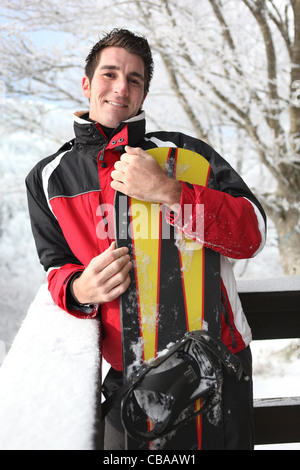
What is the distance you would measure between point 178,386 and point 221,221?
40cm

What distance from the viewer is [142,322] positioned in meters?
1.08

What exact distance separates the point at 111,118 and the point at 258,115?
425cm

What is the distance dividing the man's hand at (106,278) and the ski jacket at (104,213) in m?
0.07

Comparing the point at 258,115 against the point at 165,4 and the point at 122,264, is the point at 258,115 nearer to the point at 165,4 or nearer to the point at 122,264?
the point at 165,4

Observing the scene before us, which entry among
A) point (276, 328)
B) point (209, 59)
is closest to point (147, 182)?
point (276, 328)

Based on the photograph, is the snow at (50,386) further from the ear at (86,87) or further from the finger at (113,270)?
the ear at (86,87)

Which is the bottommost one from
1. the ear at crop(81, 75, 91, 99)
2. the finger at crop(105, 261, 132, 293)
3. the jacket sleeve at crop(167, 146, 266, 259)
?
the finger at crop(105, 261, 132, 293)

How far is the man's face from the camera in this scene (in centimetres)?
120

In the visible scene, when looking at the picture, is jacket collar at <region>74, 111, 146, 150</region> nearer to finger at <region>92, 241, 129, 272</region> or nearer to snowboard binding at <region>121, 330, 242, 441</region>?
finger at <region>92, 241, 129, 272</region>

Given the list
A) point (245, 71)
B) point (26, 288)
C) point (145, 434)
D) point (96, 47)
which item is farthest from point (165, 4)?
point (26, 288)
